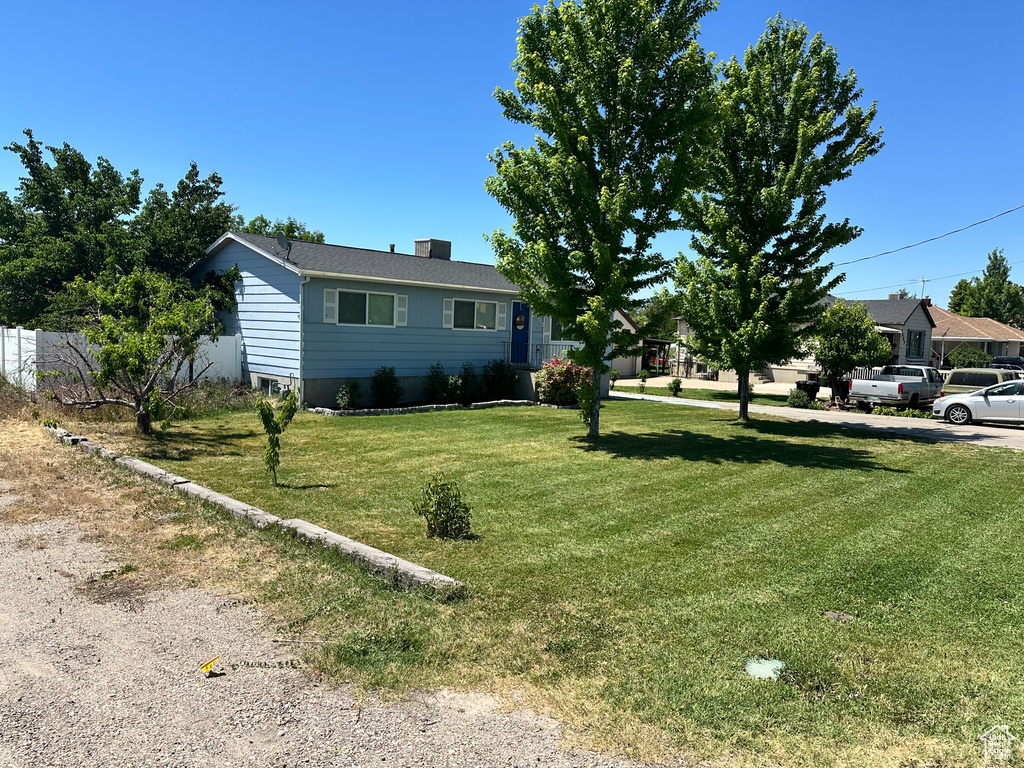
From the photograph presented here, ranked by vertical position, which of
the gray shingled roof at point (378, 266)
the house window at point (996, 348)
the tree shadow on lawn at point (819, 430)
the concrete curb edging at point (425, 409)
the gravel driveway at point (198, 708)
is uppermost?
the gray shingled roof at point (378, 266)

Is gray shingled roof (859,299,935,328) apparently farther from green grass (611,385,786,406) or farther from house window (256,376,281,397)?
house window (256,376,281,397)

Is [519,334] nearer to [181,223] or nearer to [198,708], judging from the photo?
[181,223]

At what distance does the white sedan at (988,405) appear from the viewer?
731 inches

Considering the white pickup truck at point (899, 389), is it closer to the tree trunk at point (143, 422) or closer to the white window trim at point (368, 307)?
the white window trim at point (368, 307)

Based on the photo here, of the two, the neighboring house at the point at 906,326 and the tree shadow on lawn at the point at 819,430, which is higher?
the neighboring house at the point at 906,326

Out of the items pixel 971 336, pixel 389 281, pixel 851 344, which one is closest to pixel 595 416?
pixel 389 281

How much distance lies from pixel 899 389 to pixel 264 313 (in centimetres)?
2072

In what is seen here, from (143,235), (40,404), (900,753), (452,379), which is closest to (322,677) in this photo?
(900,753)

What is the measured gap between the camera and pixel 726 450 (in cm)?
1291

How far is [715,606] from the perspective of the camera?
5027mm

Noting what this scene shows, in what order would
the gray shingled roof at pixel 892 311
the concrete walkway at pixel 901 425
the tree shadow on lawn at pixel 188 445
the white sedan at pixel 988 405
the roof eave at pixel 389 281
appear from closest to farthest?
the tree shadow on lawn at pixel 188 445 < the concrete walkway at pixel 901 425 < the roof eave at pixel 389 281 < the white sedan at pixel 988 405 < the gray shingled roof at pixel 892 311

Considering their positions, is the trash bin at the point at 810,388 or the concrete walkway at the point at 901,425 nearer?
the concrete walkway at the point at 901,425

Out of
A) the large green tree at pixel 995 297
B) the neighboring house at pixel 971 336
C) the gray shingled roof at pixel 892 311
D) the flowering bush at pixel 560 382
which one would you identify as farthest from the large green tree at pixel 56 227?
the large green tree at pixel 995 297

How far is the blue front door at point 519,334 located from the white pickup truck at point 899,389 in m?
11.7
